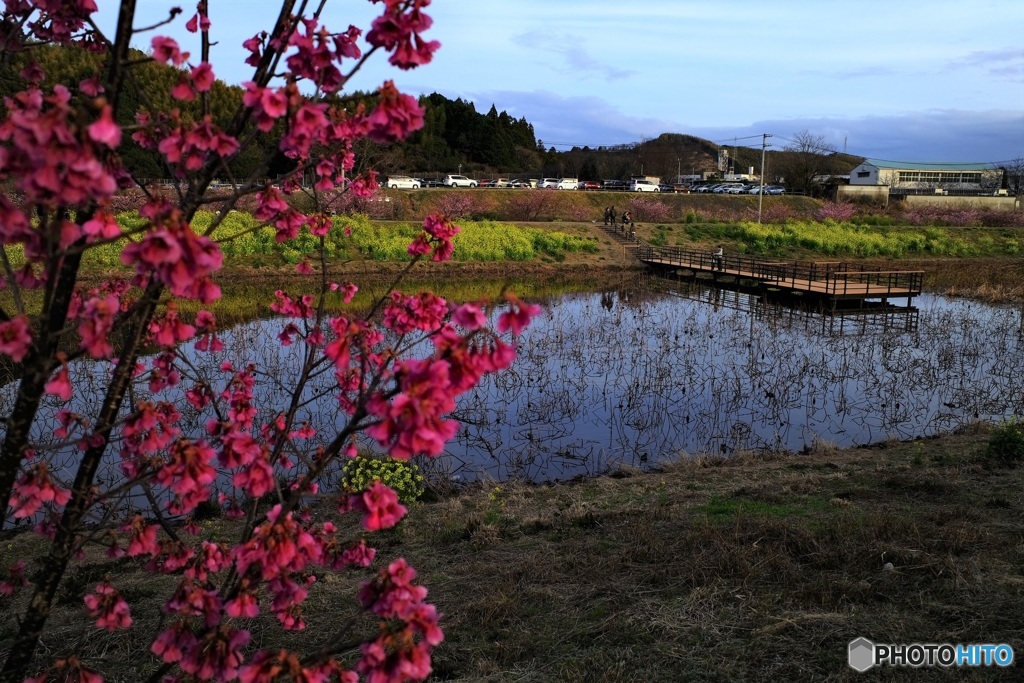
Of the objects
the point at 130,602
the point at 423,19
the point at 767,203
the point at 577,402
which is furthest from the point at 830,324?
the point at 767,203

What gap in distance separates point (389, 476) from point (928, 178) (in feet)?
332

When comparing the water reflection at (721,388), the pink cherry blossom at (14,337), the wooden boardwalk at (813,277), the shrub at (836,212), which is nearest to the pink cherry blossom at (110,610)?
the pink cherry blossom at (14,337)

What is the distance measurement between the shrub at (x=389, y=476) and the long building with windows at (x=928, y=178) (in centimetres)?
8007

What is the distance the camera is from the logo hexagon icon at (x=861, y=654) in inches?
166

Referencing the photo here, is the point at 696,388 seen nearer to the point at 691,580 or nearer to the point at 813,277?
the point at 691,580

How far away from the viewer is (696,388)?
46.3 feet

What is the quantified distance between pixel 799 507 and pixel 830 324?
600 inches

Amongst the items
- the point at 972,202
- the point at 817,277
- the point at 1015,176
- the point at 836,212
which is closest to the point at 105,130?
the point at 817,277

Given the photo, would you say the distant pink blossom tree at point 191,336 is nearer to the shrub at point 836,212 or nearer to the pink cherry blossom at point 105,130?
the pink cherry blossom at point 105,130

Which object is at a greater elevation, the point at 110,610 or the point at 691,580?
the point at 110,610

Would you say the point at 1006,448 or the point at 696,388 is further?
the point at 696,388

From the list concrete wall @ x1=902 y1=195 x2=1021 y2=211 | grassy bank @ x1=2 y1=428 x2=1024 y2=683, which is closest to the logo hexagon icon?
grassy bank @ x1=2 y1=428 x2=1024 y2=683

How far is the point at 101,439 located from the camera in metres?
2.63

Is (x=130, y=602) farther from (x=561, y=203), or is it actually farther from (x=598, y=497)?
(x=561, y=203)
